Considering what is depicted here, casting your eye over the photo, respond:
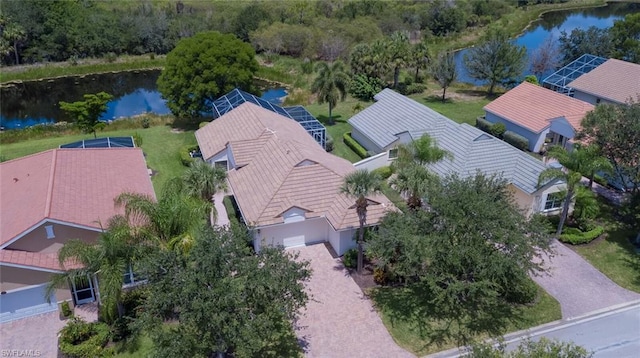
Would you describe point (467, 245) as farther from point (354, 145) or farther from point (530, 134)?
point (530, 134)

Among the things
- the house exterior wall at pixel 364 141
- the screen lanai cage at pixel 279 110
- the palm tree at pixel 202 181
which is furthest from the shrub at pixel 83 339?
the house exterior wall at pixel 364 141

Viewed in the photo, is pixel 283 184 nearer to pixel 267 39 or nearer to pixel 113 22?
pixel 267 39

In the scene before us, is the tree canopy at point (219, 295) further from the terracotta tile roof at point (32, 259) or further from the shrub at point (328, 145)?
the shrub at point (328, 145)

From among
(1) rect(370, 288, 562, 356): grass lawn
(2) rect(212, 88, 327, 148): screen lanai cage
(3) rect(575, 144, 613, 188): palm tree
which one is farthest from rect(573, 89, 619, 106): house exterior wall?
(1) rect(370, 288, 562, 356): grass lawn

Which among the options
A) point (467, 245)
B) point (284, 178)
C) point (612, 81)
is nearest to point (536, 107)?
point (612, 81)

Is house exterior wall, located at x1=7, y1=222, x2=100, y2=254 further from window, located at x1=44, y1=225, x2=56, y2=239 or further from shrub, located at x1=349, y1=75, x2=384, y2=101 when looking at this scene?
shrub, located at x1=349, y1=75, x2=384, y2=101

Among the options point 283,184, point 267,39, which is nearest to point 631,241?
point 283,184

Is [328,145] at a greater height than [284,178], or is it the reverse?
[284,178]
